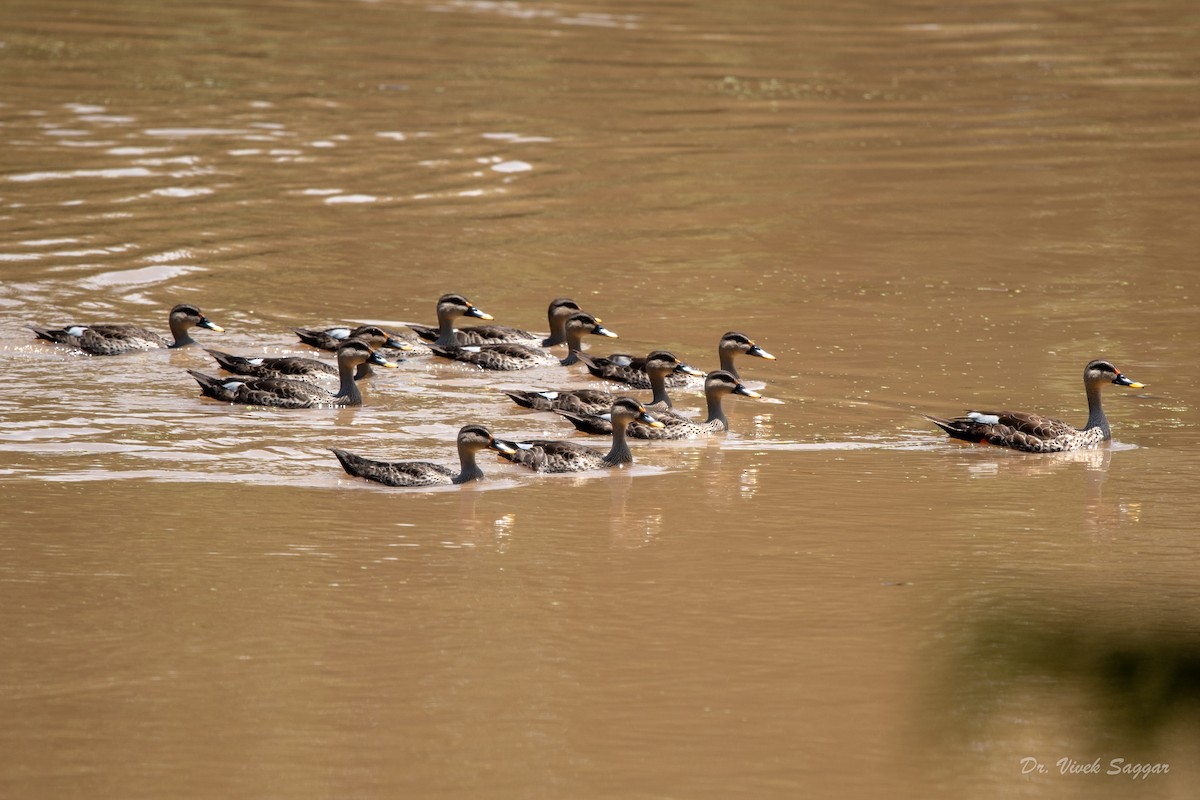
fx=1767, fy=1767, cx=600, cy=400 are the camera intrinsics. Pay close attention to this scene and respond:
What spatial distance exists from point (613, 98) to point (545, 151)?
3232 millimetres

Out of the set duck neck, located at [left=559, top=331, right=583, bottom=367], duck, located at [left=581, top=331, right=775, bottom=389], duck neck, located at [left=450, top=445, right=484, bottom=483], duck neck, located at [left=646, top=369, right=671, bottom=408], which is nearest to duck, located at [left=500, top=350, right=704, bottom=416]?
duck neck, located at [left=646, top=369, right=671, bottom=408]

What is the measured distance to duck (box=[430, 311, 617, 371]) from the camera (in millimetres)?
15547

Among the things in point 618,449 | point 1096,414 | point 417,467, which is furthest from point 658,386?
point 1096,414

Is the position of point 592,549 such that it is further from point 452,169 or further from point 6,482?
point 452,169

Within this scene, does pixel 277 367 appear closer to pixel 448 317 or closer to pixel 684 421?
pixel 448 317

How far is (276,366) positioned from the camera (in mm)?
14906

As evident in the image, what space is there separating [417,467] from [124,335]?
510cm

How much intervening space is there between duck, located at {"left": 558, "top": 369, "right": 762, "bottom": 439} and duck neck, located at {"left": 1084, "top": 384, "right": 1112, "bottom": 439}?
104 inches

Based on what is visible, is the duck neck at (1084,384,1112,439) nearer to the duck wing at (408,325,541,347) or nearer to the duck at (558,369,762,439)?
the duck at (558,369,762,439)

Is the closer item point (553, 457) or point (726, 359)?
point (553, 457)

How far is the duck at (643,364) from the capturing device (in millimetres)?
14828

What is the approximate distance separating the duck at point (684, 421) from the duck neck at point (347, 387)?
1.70 meters

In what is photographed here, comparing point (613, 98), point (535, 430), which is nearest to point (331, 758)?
point (535, 430)

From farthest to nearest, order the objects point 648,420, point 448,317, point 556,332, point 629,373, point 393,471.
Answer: point 556,332
point 448,317
point 629,373
point 648,420
point 393,471
